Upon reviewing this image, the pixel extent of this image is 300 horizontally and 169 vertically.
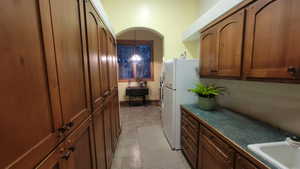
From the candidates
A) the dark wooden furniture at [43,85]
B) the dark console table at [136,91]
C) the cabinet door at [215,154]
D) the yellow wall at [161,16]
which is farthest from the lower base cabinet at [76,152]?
the dark console table at [136,91]

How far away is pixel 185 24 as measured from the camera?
131 inches

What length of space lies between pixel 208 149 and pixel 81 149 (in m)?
1.31

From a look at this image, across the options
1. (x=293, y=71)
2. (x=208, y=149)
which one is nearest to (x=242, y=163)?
(x=208, y=149)

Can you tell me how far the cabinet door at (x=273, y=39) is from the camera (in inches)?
34.6

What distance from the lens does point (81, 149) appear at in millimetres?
992

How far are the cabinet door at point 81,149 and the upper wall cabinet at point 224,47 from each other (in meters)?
1.61

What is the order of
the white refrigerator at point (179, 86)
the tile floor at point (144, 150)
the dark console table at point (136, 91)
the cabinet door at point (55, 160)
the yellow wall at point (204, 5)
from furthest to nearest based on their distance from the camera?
1. the dark console table at point (136, 91)
2. the yellow wall at point (204, 5)
3. the white refrigerator at point (179, 86)
4. the tile floor at point (144, 150)
5. the cabinet door at point (55, 160)

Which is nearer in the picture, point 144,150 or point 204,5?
point 144,150

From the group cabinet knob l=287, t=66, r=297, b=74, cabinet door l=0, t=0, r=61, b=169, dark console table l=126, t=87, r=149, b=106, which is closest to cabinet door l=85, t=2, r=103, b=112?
cabinet door l=0, t=0, r=61, b=169

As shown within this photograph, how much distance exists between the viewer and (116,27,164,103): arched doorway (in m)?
5.39

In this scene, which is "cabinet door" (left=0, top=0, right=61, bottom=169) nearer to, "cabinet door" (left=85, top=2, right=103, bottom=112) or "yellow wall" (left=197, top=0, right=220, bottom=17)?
"cabinet door" (left=85, top=2, right=103, bottom=112)

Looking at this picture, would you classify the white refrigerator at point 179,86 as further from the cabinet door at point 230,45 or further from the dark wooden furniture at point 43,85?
the dark wooden furniture at point 43,85

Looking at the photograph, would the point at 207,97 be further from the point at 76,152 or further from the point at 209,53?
the point at 76,152

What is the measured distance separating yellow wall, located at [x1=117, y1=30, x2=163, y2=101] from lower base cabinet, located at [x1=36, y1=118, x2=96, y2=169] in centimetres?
438
